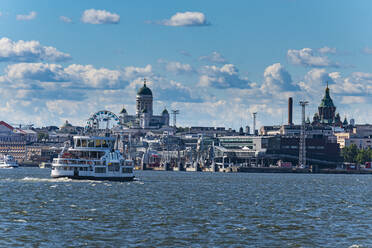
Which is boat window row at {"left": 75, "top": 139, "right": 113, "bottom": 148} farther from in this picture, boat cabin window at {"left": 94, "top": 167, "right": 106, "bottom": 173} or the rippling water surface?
the rippling water surface

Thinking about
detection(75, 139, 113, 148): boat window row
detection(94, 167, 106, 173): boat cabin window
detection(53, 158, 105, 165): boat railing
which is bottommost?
detection(94, 167, 106, 173): boat cabin window

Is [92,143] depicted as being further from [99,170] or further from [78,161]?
[99,170]

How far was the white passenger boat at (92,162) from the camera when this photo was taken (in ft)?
483

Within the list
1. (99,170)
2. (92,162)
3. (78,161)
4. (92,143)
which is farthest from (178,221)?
(92,143)

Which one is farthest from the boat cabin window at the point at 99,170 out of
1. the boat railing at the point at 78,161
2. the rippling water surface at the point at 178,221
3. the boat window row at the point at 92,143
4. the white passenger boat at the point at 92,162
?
the rippling water surface at the point at 178,221

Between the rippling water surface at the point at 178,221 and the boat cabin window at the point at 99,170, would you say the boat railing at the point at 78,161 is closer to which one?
the boat cabin window at the point at 99,170

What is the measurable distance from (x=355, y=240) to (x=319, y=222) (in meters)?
12.7

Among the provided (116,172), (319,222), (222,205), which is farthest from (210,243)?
(116,172)

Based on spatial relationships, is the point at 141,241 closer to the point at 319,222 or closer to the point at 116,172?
the point at 319,222

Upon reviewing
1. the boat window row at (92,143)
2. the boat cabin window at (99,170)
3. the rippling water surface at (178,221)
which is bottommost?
the rippling water surface at (178,221)

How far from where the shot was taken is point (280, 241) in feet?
206

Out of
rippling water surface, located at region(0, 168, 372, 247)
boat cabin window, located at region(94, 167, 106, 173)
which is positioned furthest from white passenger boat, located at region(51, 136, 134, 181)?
rippling water surface, located at region(0, 168, 372, 247)

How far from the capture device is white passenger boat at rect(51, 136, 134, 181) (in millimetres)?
147250

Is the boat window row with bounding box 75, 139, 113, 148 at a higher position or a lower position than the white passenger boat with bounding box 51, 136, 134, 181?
higher
